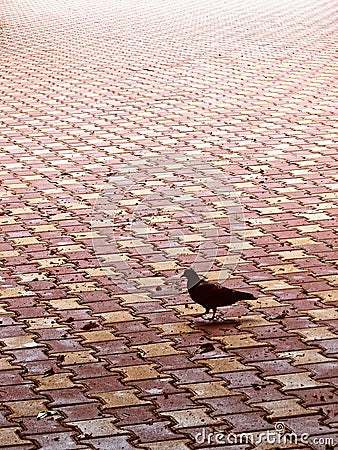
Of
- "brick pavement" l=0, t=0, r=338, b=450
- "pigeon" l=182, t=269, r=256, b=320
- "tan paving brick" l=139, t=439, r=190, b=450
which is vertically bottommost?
"brick pavement" l=0, t=0, r=338, b=450

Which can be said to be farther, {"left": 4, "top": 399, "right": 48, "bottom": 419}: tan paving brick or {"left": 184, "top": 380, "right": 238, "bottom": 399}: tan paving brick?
{"left": 184, "top": 380, "right": 238, "bottom": 399}: tan paving brick

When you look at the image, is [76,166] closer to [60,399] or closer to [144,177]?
[144,177]

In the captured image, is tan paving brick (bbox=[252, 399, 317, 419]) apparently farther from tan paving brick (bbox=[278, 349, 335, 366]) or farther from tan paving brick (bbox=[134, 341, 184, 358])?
tan paving brick (bbox=[134, 341, 184, 358])

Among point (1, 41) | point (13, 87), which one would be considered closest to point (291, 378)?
point (13, 87)

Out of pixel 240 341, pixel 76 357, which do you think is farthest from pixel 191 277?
pixel 76 357

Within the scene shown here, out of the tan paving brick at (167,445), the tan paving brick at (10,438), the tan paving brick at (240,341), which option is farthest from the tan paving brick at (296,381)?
the tan paving brick at (10,438)

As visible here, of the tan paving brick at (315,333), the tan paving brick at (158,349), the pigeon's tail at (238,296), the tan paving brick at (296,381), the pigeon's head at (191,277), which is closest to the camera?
the tan paving brick at (296,381)

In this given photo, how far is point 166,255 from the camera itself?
6.23 m

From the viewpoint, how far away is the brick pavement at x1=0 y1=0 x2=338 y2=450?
4.14 m

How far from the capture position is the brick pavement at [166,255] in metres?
4.14

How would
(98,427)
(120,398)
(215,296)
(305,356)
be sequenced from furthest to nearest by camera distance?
(215,296)
(305,356)
(120,398)
(98,427)

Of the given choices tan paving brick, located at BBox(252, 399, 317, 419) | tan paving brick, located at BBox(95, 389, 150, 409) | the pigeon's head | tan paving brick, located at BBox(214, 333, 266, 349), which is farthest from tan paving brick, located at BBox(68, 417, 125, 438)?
the pigeon's head

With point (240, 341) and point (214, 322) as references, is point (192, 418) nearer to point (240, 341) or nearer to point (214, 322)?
point (240, 341)

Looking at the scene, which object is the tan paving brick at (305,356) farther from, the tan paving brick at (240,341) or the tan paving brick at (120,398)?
the tan paving brick at (120,398)
